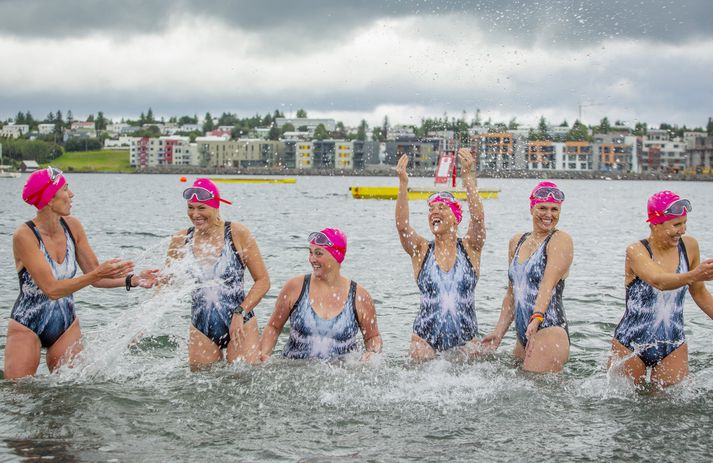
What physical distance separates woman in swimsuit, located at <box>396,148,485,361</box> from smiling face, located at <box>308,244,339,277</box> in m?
1.01

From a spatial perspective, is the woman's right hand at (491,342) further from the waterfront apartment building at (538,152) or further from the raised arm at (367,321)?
the waterfront apartment building at (538,152)

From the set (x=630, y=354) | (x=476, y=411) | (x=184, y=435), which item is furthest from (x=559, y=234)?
(x=184, y=435)

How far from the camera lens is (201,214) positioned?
26.9 ft

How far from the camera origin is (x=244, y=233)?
8336 millimetres

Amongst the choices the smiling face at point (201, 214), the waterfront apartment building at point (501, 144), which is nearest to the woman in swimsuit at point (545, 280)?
the smiling face at point (201, 214)

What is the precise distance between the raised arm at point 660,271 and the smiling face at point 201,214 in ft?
14.1

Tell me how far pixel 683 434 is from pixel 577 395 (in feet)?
4.34

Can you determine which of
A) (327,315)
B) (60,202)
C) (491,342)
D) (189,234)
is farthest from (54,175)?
(491,342)

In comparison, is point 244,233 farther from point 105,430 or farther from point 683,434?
point 683,434

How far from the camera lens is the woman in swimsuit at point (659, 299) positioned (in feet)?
25.0

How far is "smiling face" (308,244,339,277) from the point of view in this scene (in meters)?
8.07

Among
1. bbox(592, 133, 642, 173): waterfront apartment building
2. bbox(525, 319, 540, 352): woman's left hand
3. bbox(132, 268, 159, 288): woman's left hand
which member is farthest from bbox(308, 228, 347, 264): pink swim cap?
bbox(592, 133, 642, 173): waterfront apartment building

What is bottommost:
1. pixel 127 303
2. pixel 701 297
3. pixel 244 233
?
pixel 127 303

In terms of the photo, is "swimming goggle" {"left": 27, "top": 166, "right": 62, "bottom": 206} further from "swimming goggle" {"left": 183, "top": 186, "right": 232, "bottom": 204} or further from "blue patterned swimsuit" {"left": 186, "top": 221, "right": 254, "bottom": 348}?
"blue patterned swimsuit" {"left": 186, "top": 221, "right": 254, "bottom": 348}
